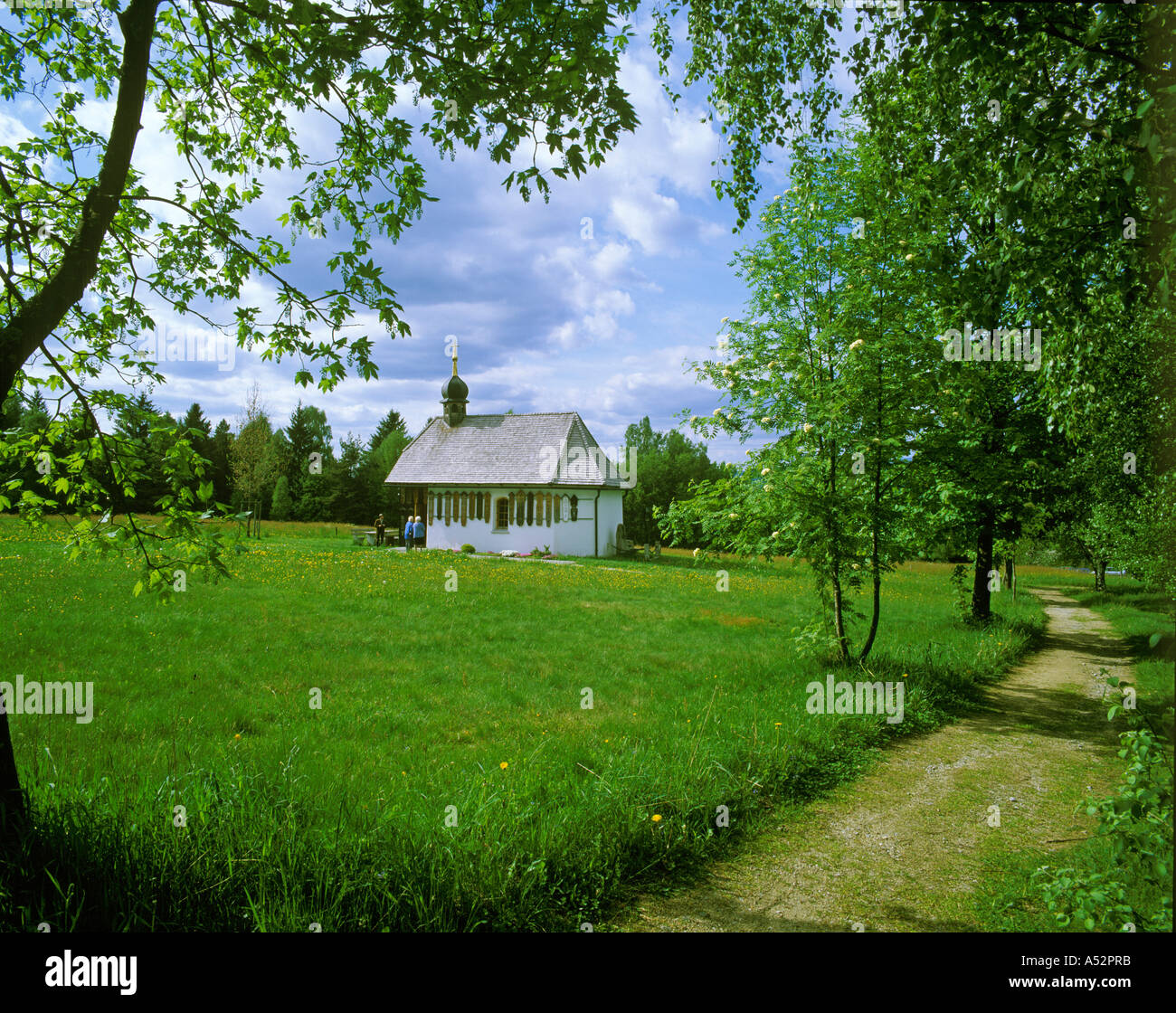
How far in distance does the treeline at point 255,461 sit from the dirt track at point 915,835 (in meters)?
3.83

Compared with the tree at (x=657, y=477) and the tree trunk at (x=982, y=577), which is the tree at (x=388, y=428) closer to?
the tree at (x=657, y=477)

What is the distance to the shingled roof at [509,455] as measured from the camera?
30.2m

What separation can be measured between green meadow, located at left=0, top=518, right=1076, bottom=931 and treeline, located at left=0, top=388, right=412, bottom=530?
91cm

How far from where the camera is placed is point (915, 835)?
4508 mm

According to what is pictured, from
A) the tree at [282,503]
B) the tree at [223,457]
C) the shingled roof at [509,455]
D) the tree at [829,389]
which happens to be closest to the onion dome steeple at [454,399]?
the shingled roof at [509,455]

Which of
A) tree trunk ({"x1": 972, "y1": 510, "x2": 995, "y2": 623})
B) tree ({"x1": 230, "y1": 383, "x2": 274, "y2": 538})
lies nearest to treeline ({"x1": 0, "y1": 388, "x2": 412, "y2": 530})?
tree ({"x1": 230, "y1": 383, "x2": 274, "y2": 538})

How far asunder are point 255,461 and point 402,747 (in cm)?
3209

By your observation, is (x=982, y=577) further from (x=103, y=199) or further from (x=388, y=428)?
(x=388, y=428)

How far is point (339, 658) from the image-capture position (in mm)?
8852

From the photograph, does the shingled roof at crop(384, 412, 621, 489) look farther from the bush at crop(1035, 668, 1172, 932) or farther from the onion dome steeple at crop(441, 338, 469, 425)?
the bush at crop(1035, 668, 1172, 932)

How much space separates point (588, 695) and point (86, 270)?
5.74 metres

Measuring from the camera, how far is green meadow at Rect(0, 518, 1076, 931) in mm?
3215
